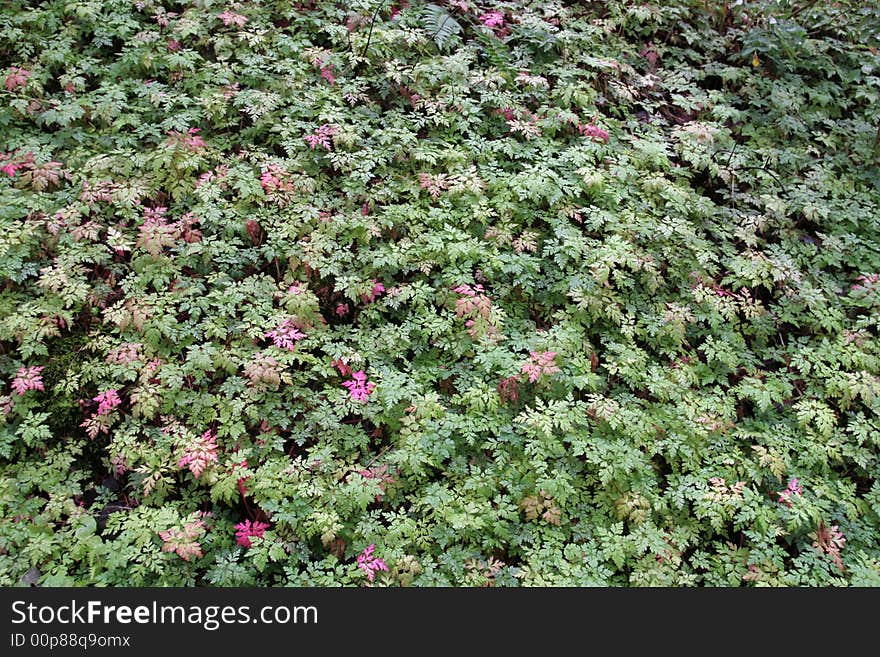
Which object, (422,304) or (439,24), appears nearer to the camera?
(422,304)

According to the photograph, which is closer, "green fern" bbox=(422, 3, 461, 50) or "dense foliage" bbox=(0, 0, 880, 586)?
"dense foliage" bbox=(0, 0, 880, 586)

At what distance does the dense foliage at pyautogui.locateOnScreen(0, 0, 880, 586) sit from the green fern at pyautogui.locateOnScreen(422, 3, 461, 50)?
36 millimetres

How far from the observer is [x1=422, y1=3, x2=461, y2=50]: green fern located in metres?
6.81

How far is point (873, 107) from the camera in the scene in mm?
7523

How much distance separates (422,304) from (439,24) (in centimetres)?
356

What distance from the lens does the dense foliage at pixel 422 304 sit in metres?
4.29

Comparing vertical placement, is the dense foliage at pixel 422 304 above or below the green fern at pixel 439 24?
below

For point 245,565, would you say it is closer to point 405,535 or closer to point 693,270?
point 405,535

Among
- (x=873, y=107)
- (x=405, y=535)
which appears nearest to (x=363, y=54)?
(x=405, y=535)

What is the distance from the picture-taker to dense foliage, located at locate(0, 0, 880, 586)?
4289mm

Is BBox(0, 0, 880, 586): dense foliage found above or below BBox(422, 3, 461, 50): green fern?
below

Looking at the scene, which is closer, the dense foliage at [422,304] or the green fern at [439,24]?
the dense foliage at [422,304]

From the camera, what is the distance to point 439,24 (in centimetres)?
691

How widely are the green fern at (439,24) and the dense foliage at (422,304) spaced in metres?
0.04
